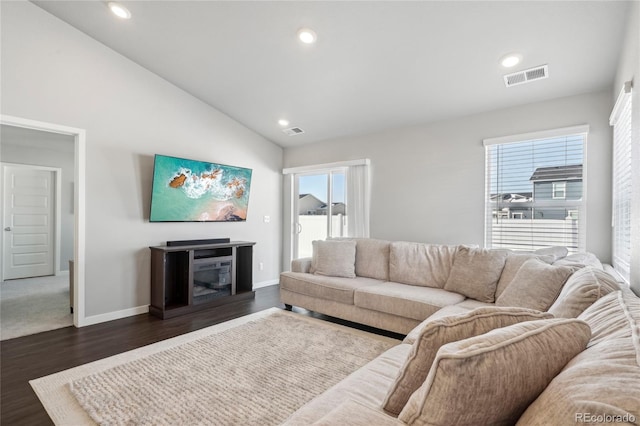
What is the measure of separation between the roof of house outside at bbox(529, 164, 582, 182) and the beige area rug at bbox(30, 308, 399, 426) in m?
2.37

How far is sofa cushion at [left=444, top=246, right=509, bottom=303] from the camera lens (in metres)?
2.82

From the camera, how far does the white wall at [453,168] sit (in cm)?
300

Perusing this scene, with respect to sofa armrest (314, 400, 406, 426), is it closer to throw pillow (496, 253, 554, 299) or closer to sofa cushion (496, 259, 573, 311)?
sofa cushion (496, 259, 573, 311)

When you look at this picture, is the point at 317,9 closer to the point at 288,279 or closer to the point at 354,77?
the point at 354,77

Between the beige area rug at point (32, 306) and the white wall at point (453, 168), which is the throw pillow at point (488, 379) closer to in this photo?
the white wall at point (453, 168)

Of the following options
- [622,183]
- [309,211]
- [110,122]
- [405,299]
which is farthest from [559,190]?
[110,122]

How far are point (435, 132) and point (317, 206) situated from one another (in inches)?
86.3

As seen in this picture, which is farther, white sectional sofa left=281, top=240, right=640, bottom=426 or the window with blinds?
the window with blinds

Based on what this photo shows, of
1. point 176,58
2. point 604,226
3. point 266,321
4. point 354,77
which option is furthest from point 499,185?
point 176,58

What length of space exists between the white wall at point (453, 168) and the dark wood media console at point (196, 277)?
6.89ft

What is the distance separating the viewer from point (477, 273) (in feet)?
9.50

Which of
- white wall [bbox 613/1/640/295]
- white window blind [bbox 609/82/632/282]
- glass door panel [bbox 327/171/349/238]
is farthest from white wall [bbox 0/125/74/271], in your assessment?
white window blind [bbox 609/82/632/282]

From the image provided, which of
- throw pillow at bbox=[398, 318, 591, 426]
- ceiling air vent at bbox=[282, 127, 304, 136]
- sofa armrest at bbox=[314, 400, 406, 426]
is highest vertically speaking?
ceiling air vent at bbox=[282, 127, 304, 136]

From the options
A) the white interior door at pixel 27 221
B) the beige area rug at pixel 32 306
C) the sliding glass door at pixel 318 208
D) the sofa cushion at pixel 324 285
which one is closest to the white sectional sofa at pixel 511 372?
the sofa cushion at pixel 324 285
